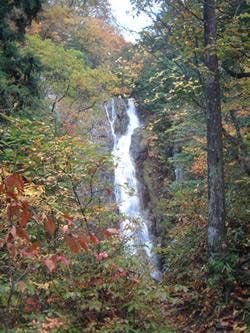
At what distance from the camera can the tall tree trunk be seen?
23.2 ft

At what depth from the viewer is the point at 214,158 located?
7148 mm

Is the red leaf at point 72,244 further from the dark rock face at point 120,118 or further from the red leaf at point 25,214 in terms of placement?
the dark rock face at point 120,118

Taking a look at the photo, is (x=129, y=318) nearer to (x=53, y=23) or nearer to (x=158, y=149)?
(x=158, y=149)

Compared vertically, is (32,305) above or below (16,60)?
below

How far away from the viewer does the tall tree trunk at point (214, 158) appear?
278 inches

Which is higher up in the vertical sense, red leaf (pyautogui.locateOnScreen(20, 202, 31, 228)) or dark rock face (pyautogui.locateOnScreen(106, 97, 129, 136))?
dark rock face (pyautogui.locateOnScreen(106, 97, 129, 136))

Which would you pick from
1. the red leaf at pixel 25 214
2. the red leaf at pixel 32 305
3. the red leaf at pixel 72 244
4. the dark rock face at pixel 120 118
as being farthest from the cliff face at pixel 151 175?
the red leaf at pixel 25 214

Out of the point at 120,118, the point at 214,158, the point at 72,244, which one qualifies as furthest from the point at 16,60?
the point at 120,118

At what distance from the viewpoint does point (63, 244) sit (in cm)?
624

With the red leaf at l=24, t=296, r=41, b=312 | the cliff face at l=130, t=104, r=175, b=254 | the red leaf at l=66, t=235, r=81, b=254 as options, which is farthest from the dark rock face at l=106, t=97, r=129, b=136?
the red leaf at l=66, t=235, r=81, b=254

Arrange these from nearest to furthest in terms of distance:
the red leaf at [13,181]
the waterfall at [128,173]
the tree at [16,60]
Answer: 1. the red leaf at [13,181]
2. the tree at [16,60]
3. the waterfall at [128,173]

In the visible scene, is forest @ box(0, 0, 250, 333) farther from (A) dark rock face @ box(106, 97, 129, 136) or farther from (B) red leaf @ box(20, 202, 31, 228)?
(A) dark rock face @ box(106, 97, 129, 136)

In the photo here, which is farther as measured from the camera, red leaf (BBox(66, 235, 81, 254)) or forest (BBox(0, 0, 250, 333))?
forest (BBox(0, 0, 250, 333))

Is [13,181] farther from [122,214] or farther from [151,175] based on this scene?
[151,175]
